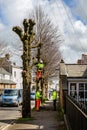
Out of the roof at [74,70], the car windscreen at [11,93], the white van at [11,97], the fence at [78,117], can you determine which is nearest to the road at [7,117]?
the fence at [78,117]

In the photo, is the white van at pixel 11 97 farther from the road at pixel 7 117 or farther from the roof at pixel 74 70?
the road at pixel 7 117

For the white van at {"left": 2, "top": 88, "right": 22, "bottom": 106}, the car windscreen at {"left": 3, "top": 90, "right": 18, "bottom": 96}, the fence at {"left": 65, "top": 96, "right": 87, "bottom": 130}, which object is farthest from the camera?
the car windscreen at {"left": 3, "top": 90, "right": 18, "bottom": 96}

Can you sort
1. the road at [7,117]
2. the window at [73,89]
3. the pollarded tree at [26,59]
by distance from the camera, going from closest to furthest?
the road at [7,117] → the pollarded tree at [26,59] → the window at [73,89]

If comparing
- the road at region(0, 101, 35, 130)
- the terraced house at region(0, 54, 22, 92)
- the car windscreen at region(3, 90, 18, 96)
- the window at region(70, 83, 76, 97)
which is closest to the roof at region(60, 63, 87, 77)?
the window at region(70, 83, 76, 97)

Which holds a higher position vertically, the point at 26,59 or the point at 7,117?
the point at 26,59

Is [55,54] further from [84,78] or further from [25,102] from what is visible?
[25,102]

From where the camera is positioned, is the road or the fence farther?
the road

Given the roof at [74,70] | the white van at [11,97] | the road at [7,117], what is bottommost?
the road at [7,117]

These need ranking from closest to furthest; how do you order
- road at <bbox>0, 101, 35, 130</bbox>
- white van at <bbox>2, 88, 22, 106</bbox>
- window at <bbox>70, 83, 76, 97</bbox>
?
1. road at <bbox>0, 101, 35, 130</bbox>
2. window at <bbox>70, 83, 76, 97</bbox>
3. white van at <bbox>2, 88, 22, 106</bbox>

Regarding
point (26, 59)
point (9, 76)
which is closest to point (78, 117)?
point (26, 59)

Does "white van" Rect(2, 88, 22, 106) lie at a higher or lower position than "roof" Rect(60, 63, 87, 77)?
lower

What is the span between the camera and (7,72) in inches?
3932

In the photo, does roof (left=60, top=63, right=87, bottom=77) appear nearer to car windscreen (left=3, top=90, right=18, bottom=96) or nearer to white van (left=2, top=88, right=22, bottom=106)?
white van (left=2, top=88, right=22, bottom=106)

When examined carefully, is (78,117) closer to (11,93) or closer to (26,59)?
(26,59)
